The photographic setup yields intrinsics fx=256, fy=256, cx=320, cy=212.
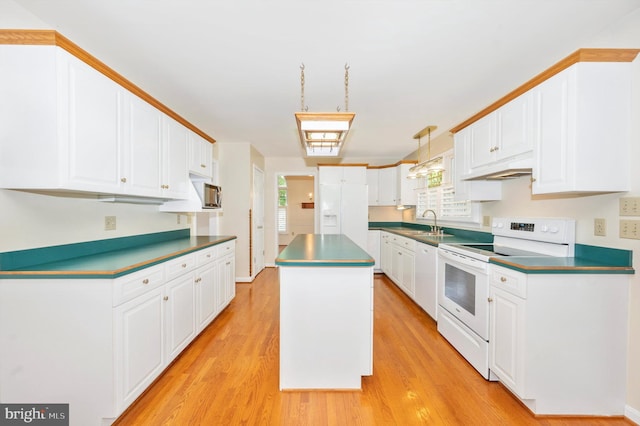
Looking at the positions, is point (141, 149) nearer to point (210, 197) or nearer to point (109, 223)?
point (109, 223)

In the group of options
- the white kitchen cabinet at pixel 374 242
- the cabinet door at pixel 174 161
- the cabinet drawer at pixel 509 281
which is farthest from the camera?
the white kitchen cabinet at pixel 374 242

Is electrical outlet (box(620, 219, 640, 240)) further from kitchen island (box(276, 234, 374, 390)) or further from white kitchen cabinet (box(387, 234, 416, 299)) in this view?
white kitchen cabinet (box(387, 234, 416, 299))

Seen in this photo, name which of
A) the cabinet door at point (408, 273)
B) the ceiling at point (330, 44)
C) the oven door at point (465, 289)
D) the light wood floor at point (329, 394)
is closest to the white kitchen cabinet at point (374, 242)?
the cabinet door at point (408, 273)

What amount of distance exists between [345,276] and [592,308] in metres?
1.55

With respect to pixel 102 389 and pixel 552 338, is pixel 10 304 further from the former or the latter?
pixel 552 338

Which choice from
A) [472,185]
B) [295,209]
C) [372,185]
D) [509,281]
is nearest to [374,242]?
[372,185]

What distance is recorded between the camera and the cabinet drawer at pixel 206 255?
2.58 metres

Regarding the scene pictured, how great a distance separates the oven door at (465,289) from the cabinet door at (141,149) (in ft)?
9.15

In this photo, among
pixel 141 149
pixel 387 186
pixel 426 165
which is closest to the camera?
pixel 141 149

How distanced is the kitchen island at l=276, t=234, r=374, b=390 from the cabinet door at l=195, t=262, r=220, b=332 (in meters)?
1.15

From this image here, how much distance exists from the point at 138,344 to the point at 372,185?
14.9 ft

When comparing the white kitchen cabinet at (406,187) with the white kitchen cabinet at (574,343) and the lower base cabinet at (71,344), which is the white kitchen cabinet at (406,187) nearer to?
the white kitchen cabinet at (574,343)

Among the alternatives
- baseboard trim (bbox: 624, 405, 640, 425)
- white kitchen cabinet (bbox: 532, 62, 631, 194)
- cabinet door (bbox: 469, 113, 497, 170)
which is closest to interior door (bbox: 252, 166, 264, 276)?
cabinet door (bbox: 469, 113, 497, 170)

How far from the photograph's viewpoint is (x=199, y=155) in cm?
306
